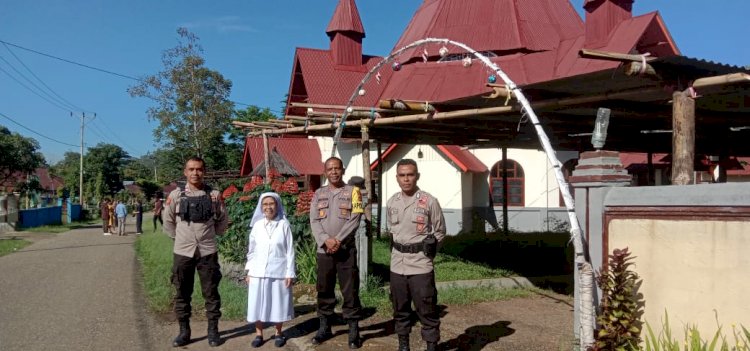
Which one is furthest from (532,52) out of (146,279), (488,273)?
(146,279)

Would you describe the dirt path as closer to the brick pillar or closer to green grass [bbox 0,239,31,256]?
the brick pillar

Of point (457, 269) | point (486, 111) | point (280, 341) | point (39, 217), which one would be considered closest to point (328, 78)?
point (457, 269)

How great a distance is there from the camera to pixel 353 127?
32.6ft

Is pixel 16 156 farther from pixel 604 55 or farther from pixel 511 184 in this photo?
pixel 604 55

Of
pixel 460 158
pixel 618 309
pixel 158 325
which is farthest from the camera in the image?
pixel 460 158

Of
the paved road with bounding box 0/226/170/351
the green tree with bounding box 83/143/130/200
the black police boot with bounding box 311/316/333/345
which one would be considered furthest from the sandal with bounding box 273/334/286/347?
the green tree with bounding box 83/143/130/200

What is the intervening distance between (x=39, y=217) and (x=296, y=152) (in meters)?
15.6

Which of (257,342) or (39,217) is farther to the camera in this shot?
(39,217)

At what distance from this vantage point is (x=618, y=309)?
430 centimetres

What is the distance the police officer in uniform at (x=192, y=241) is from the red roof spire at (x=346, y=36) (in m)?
18.2

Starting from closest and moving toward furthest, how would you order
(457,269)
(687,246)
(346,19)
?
(687,246), (457,269), (346,19)

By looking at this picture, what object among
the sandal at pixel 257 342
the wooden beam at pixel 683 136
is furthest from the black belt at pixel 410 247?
the wooden beam at pixel 683 136

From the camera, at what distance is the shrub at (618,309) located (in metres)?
4.29

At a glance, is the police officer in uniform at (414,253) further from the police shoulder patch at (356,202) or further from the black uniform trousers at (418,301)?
the police shoulder patch at (356,202)
